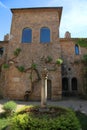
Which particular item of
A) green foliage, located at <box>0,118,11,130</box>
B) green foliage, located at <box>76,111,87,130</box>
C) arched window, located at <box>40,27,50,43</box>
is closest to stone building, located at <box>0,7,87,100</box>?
arched window, located at <box>40,27,50,43</box>

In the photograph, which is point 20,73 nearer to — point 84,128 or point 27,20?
point 27,20

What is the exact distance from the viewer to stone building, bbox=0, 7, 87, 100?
15.5 m

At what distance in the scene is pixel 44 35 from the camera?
1691 cm

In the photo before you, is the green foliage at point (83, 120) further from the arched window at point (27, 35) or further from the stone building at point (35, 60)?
the arched window at point (27, 35)

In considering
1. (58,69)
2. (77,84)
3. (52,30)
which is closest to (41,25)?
(52,30)

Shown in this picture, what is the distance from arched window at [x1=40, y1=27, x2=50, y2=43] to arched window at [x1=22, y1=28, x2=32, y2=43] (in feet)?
4.08

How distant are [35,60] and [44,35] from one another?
120 inches

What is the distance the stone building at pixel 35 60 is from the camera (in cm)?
1551

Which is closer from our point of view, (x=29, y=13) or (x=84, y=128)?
(x=84, y=128)

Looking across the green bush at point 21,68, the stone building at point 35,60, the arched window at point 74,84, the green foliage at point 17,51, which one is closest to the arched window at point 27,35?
the stone building at point 35,60

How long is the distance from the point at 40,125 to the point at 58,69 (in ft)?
34.9

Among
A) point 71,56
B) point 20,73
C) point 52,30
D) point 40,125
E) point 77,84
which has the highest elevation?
point 52,30

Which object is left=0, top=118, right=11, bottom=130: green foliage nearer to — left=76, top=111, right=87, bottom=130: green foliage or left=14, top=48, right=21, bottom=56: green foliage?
left=76, top=111, right=87, bottom=130: green foliage

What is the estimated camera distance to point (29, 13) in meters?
17.9
